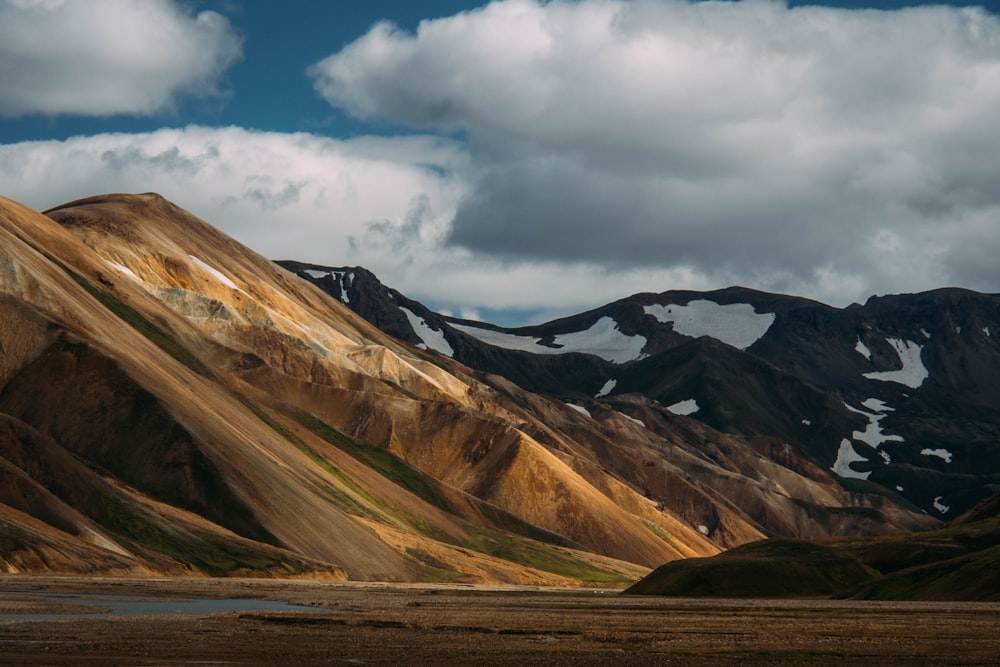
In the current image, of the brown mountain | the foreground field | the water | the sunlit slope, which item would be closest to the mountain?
the foreground field

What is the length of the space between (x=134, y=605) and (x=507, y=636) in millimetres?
27820

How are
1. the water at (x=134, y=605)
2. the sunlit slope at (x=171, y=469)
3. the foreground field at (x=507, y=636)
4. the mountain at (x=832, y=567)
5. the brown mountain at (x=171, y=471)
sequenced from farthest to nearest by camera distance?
the sunlit slope at (x=171, y=469)
the brown mountain at (x=171, y=471)
the mountain at (x=832, y=567)
the water at (x=134, y=605)
the foreground field at (x=507, y=636)

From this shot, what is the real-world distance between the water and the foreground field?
1.07m

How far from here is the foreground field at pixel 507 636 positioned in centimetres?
4009

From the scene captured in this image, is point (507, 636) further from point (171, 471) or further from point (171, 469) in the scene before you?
point (171, 469)

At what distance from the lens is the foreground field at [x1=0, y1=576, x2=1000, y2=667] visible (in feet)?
132

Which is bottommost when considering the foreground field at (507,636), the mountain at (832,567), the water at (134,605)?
the water at (134,605)

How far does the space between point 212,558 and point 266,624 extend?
71671 mm

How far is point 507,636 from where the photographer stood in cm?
5094

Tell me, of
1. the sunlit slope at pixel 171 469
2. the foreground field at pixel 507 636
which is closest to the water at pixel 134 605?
the foreground field at pixel 507 636

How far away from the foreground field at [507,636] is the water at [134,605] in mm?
1072

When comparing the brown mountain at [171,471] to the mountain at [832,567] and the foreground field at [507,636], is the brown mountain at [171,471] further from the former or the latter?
the foreground field at [507,636]

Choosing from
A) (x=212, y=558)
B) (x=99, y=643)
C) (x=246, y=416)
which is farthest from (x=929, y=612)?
(x=246, y=416)

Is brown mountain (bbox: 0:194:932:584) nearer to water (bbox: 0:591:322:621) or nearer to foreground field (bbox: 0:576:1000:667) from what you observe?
water (bbox: 0:591:322:621)
